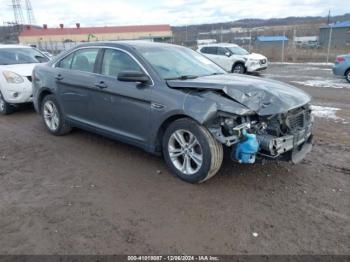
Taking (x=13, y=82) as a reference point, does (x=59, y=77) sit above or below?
above

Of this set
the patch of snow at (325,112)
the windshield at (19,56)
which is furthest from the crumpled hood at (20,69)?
the patch of snow at (325,112)

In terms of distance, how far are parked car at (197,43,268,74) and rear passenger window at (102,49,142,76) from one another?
40.2 feet

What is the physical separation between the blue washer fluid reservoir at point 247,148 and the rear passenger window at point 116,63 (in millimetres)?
1720

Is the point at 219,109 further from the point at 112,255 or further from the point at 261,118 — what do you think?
the point at 112,255

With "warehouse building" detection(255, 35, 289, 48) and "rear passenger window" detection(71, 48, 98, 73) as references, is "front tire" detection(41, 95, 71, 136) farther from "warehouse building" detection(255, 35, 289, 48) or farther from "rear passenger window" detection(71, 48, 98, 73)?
"warehouse building" detection(255, 35, 289, 48)

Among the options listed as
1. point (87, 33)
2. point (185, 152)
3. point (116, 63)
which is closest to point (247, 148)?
point (185, 152)

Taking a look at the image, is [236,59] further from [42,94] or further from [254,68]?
[42,94]

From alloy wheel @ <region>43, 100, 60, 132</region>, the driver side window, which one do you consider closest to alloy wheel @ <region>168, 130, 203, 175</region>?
alloy wheel @ <region>43, 100, 60, 132</region>

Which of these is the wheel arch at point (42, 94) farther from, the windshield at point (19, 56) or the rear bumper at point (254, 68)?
the rear bumper at point (254, 68)

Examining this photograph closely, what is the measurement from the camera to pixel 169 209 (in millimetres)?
3586

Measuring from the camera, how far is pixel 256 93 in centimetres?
392

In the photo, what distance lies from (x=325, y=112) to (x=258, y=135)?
15.2ft

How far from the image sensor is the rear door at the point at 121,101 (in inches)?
174

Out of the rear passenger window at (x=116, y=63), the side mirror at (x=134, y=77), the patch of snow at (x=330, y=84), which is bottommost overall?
the patch of snow at (x=330, y=84)
